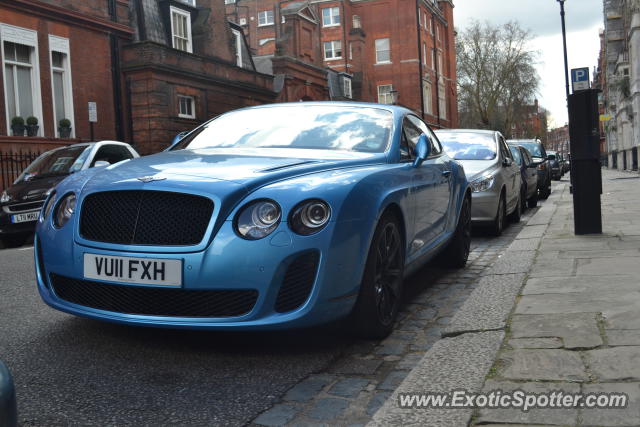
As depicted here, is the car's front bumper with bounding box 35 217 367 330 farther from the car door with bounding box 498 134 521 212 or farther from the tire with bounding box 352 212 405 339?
the car door with bounding box 498 134 521 212

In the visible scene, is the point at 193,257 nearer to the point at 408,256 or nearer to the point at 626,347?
the point at 408,256

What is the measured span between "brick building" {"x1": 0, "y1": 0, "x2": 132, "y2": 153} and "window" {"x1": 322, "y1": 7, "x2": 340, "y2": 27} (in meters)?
36.2

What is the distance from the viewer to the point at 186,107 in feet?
84.9

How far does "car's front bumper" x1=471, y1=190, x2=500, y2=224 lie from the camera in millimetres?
9391

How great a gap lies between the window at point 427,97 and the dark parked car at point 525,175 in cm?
A: 4286

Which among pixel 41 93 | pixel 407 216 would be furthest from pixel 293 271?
pixel 41 93

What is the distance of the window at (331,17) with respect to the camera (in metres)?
58.5

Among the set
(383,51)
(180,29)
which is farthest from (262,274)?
(383,51)

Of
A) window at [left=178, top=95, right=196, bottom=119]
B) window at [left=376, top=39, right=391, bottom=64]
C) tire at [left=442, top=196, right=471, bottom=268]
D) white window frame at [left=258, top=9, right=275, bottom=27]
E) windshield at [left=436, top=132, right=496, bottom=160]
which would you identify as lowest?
tire at [left=442, top=196, right=471, bottom=268]

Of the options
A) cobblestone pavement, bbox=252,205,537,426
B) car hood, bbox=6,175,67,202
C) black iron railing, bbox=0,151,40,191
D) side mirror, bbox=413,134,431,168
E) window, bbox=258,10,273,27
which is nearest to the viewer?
cobblestone pavement, bbox=252,205,537,426

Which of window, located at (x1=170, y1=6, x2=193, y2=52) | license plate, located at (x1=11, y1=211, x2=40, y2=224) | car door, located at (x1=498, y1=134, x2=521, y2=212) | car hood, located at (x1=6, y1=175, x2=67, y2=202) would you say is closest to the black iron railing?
car hood, located at (x1=6, y1=175, x2=67, y2=202)

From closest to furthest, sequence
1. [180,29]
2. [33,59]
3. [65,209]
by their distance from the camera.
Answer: [65,209]
[33,59]
[180,29]

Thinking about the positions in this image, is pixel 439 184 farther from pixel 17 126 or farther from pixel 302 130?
pixel 17 126

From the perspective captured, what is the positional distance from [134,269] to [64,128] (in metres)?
19.0
